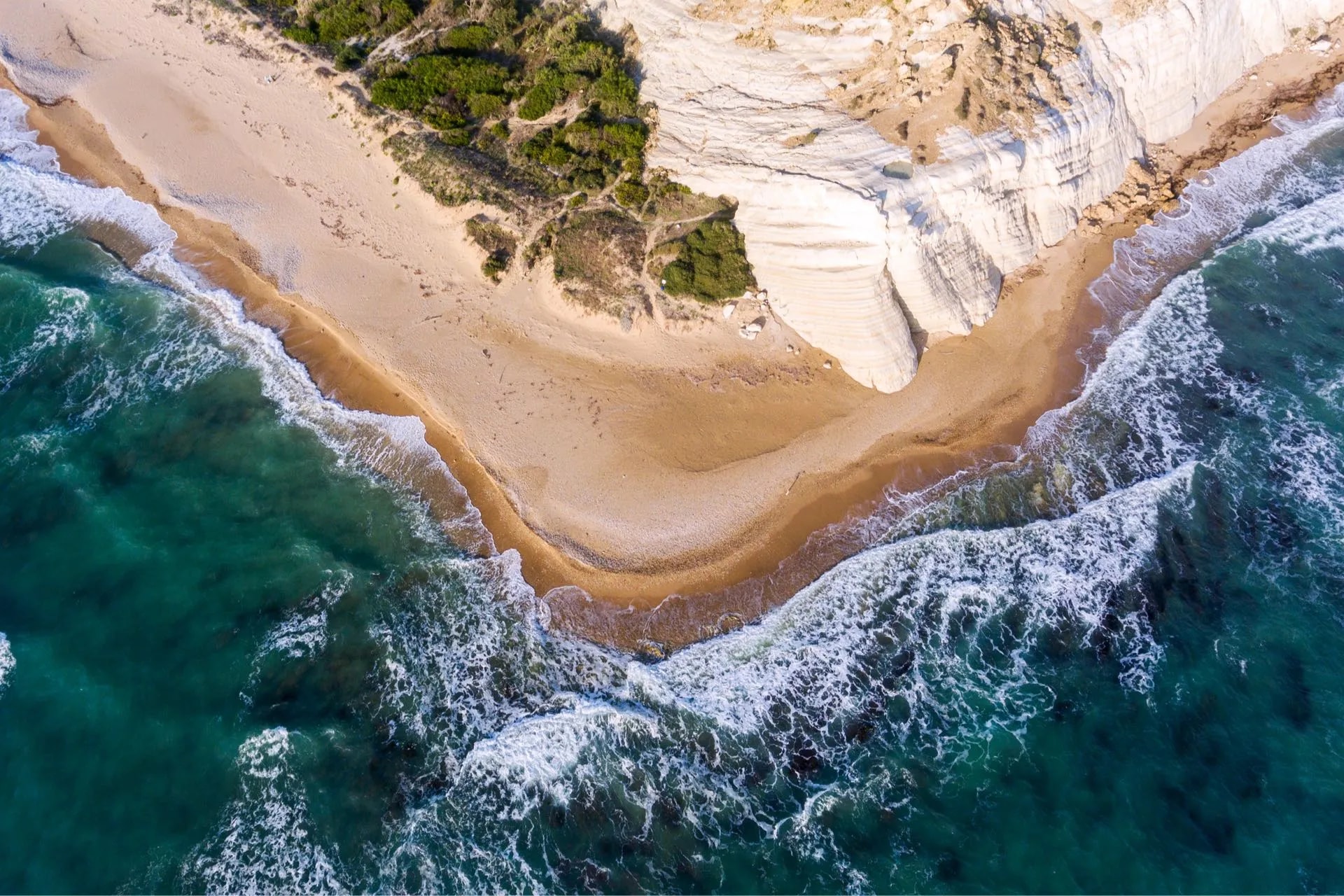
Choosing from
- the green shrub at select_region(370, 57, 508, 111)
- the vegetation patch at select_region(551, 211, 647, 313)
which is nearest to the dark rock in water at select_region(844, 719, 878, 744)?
the vegetation patch at select_region(551, 211, 647, 313)

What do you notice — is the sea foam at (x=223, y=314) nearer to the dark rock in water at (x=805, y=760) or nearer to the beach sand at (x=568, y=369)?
the beach sand at (x=568, y=369)

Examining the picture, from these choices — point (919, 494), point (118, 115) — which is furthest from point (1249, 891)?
point (118, 115)

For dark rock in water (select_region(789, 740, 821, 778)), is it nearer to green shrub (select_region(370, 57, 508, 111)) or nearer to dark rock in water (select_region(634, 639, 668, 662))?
dark rock in water (select_region(634, 639, 668, 662))

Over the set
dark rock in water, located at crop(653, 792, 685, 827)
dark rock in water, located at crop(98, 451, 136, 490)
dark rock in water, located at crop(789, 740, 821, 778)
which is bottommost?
dark rock in water, located at crop(653, 792, 685, 827)

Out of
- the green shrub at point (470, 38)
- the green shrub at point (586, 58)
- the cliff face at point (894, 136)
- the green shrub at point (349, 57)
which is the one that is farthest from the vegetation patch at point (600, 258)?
the green shrub at point (349, 57)

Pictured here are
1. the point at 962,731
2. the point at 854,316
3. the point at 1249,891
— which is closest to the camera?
the point at 1249,891

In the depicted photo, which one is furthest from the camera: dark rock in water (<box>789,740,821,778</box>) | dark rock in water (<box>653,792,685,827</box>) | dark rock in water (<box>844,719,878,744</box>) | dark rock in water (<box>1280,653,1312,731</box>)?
dark rock in water (<box>844,719,878,744</box>)

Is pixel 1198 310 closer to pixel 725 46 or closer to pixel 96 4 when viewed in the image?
pixel 725 46
